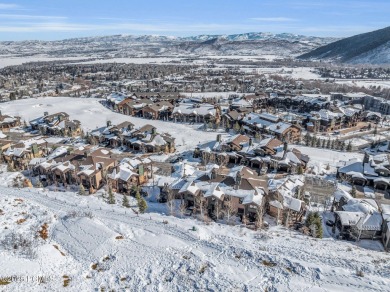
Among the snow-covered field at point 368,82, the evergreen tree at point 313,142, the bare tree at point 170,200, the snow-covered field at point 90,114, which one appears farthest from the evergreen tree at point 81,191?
the snow-covered field at point 368,82

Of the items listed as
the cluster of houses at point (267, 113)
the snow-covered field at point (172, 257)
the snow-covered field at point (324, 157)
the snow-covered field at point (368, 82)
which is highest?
the snow-covered field at point (368, 82)

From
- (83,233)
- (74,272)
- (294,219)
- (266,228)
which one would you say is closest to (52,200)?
(83,233)

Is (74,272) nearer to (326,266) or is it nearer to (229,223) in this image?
(229,223)

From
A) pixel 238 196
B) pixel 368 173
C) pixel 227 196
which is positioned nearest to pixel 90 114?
pixel 227 196

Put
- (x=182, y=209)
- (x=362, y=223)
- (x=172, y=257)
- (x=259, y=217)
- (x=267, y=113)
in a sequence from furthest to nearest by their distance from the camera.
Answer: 1. (x=267, y=113)
2. (x=182, y=209)
3. (x=259, y=217)
4. (x=362, y=223)
5. (x=172, y=257)

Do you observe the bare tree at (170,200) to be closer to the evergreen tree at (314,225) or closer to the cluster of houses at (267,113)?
the evergreen tree at (314,225)

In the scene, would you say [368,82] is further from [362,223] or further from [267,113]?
[362,223]

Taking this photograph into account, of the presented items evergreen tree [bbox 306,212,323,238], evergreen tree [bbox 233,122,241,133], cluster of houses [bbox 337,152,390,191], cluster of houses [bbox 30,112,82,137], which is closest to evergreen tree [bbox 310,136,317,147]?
cluster of houses [bbox 337,152,390,191]
